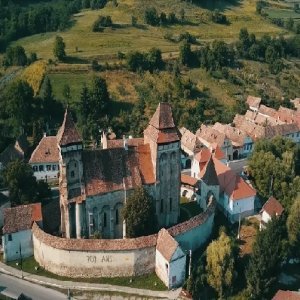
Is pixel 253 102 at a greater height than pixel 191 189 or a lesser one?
greater

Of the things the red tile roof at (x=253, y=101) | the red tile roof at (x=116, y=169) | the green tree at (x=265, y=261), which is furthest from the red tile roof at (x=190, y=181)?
the red tile roof at (x=253, y=101)

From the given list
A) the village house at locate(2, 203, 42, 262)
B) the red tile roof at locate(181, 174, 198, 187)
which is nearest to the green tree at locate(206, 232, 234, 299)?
the red tile roof at locate(181, 174, 198, 187)

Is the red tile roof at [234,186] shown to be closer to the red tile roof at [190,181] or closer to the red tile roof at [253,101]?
the red tile roof at [190,181]

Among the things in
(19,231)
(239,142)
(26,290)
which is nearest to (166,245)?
(26,290)

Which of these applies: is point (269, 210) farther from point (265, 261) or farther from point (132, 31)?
point (132, 31)

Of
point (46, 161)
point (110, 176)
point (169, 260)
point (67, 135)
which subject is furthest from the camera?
point (46, 161)

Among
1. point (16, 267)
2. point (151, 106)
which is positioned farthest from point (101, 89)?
point (16, 267)

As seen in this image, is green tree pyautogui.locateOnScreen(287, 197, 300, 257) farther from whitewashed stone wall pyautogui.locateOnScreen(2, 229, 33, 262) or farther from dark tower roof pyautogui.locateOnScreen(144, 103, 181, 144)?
whitewashed stone wall pyautogui.locateOnScreen(2, 229, 33, 262)
